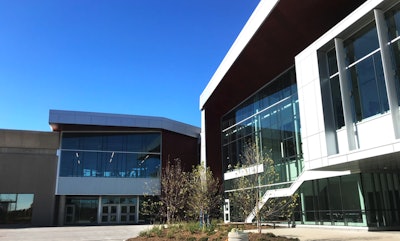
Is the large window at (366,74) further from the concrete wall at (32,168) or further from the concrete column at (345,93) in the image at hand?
the concrete wall at (32,168)

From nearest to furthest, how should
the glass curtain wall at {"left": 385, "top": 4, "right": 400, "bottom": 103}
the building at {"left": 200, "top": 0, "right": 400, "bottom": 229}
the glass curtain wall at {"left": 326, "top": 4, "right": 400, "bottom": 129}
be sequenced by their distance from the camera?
the glass curtain wall at {"left": 385, "top": 4, "right": 400, "bottom": 103} < the glass curtain wall at {"left": 326, "top": 4, "right": 400, "bottom": 129} < the building at {"left": 200, "top": 0, "right": 400, "bottom": 229}

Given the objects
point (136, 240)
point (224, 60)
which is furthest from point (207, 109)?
point (136, 240)

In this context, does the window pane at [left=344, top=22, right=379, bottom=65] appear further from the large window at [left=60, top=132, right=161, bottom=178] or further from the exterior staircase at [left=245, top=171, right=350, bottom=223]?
the large window at [left=60, top=132, right=161, bottom=178]

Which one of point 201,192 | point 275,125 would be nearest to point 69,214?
point 201,192

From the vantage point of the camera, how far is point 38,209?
39.1 meters

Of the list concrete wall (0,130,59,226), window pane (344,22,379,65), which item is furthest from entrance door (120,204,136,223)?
window pane (344,22,379,65)

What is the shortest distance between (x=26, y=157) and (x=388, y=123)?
3504cm

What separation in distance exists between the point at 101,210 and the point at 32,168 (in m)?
8.26

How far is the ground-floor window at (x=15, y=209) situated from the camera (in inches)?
1535

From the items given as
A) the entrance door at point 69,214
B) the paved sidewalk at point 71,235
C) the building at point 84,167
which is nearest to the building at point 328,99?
the paved sidewalk at point 71,235

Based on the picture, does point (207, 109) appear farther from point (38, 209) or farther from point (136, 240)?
point (136, 240)

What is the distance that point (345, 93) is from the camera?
17391 millimetres

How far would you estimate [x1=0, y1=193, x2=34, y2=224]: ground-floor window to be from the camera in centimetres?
3900

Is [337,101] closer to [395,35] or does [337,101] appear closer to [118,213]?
[395,35]
